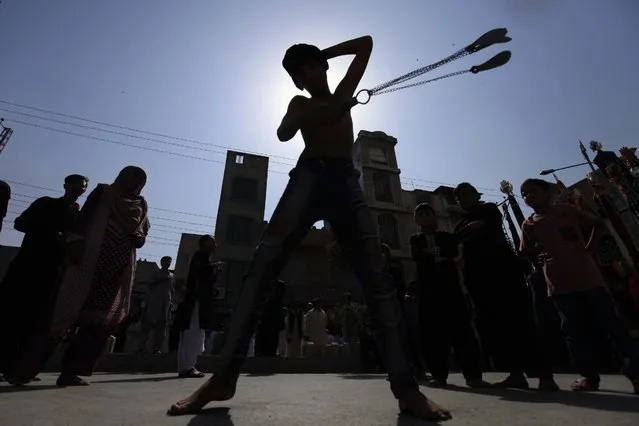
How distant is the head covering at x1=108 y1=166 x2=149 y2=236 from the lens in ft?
11.3

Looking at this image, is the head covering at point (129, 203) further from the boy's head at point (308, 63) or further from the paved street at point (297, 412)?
the boy's head at point (308, 63)

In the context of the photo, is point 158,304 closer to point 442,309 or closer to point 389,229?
point 442,309

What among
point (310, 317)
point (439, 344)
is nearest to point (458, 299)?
point (439, 344)

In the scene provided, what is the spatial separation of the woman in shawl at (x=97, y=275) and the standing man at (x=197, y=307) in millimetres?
1529

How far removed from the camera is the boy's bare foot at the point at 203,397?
5.19ft

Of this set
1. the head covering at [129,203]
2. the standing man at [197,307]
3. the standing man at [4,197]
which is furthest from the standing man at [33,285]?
the standing man at [197,307]

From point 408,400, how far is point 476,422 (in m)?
0.31

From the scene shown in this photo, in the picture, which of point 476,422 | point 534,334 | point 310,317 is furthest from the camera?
point 310,317

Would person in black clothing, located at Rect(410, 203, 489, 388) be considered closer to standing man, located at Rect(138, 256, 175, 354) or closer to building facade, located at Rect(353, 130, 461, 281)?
standing man, located at Rect(138, 256, 175, 354)

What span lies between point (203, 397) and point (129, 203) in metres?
2.60

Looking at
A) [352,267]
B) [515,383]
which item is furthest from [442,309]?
[352,267]

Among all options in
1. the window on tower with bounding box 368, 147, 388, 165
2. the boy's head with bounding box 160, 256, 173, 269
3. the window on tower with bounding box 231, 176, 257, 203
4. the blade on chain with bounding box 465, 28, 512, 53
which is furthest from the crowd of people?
the window on tower with bounding box 368, 147, 388, 165

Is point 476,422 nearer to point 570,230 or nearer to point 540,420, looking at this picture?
point 540,420

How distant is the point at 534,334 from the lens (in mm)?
3031
